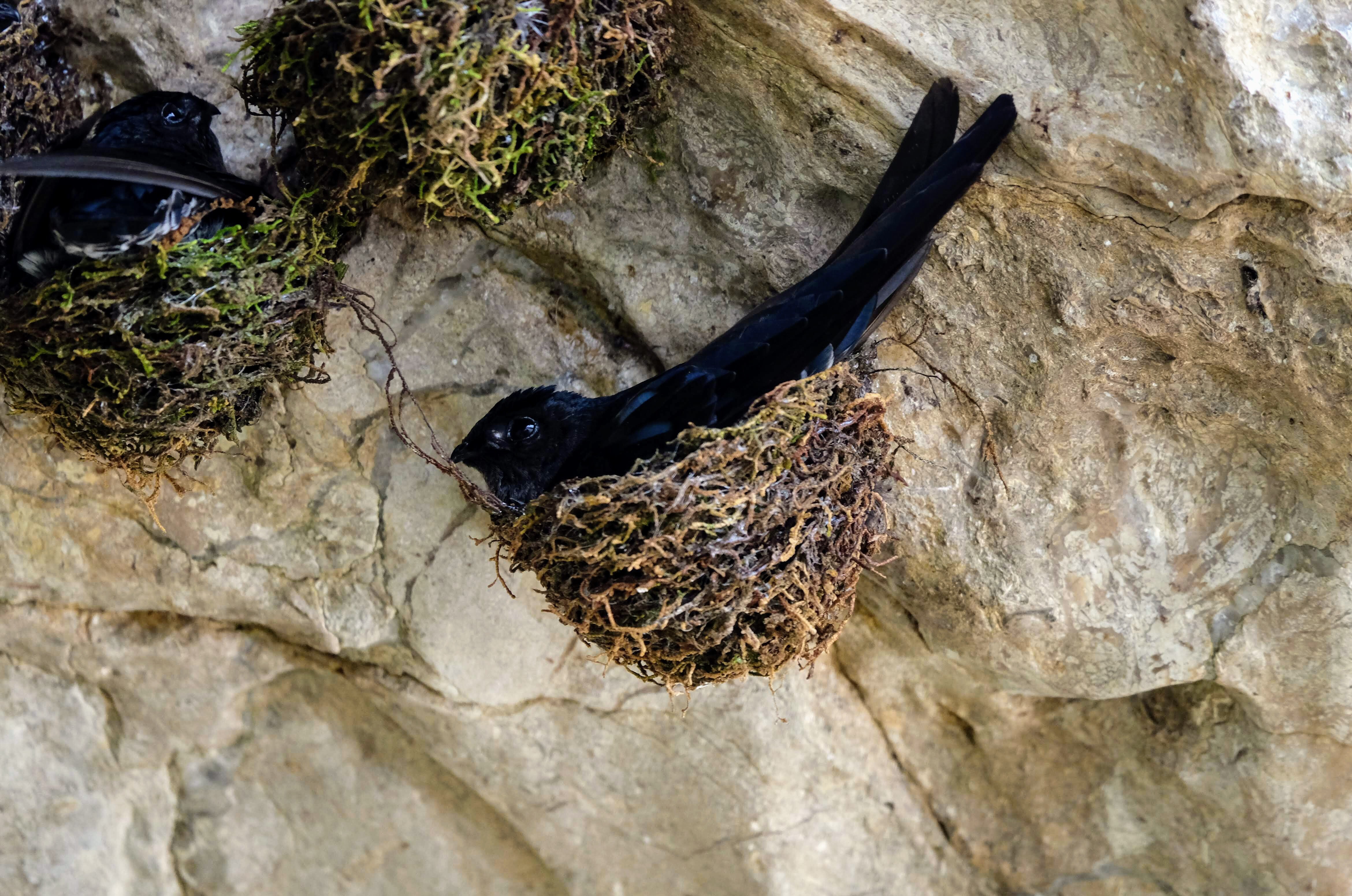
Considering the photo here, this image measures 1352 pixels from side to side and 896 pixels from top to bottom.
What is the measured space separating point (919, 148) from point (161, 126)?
1.52 m

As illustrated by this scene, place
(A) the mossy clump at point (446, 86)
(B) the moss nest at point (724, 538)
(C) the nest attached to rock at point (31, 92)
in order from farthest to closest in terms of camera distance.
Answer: (C) the nest attached to rock at point (31, 92) → (B) the moss nest at point (724, 538) → (A) the mossy clump at point (446, 86)

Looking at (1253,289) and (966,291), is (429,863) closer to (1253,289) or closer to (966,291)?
(966,291)

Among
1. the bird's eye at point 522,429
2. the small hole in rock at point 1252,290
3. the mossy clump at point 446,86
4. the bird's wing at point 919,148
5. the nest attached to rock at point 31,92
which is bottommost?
the nest attached to rock at point 31,92

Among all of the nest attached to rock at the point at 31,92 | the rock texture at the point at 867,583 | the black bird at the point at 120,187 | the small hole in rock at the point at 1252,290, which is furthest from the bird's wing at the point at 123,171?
the small hole in rock at the point at 1252,290

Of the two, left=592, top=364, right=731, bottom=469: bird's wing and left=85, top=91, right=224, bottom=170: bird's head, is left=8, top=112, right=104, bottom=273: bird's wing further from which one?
left=592, top=364, right=731, bottom=469: bird's wing

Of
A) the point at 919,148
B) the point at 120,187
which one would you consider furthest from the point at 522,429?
the point at 919,148

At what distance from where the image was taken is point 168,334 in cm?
208

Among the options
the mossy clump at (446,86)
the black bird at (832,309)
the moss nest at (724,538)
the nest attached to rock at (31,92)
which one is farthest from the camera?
the nest attached to rock at (31,92)

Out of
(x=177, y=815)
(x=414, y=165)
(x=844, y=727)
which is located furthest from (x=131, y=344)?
(x=844, y=727)

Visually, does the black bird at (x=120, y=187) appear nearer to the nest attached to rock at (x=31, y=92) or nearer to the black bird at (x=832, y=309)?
the nest attached to rock at (x=31, y=92)

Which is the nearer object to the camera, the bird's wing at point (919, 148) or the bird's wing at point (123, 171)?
the bird's wing at point (123, 171)

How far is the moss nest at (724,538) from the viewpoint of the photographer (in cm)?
203

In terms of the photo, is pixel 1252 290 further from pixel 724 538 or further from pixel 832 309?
pixel 724 538

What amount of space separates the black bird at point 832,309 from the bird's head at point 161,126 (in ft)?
3.32
